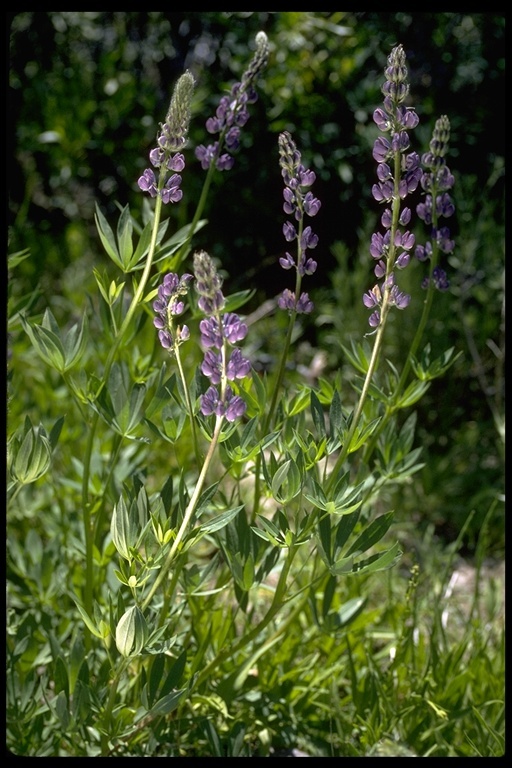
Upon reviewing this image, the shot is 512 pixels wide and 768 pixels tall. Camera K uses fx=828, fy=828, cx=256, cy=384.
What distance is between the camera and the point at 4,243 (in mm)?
1951

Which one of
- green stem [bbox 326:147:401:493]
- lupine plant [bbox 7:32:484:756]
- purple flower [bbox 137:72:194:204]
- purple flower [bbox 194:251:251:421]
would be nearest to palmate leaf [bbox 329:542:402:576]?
lupine plant [bbox 7:32:484:756]

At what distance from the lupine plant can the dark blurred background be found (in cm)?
181

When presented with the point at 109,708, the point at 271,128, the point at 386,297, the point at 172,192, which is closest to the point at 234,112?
the point at 172,192

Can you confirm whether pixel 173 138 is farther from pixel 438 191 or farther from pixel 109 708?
pixel 109 708

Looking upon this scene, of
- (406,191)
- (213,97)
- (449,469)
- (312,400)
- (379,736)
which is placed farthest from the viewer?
(213,97)

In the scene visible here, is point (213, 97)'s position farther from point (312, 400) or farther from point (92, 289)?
point (312, 400)

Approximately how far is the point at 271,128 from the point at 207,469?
2.97m

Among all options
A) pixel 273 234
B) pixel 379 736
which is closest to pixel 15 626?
pixel 379 736

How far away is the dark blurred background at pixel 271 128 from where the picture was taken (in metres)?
3.68

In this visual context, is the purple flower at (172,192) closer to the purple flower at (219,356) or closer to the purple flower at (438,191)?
the purple flower at (219,356)

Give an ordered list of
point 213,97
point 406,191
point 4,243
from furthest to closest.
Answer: point 213,97
point 4,243
point 406,191

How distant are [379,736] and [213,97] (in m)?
3.21

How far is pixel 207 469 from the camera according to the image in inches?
50.9

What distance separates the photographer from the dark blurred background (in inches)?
145
